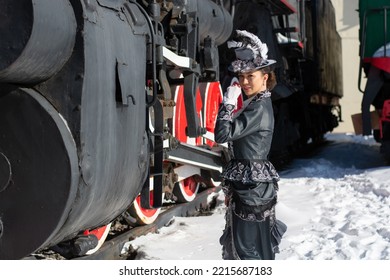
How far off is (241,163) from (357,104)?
23994 millimetres

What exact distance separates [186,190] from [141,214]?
4.25 feet

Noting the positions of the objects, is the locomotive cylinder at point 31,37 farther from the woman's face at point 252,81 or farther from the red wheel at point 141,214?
the red wheel at point 141,214

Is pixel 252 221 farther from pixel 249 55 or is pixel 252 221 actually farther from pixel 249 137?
pixel 249 55

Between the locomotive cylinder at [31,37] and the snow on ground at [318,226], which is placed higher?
the locomotive cylinder at [31,37]

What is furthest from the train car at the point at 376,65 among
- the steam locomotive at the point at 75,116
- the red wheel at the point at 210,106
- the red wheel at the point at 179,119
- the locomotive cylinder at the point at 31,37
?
the locomotive cylinder at the point at 31,37

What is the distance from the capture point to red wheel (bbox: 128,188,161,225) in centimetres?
459

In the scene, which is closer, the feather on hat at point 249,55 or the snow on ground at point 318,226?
the feather on hat at point 249,55

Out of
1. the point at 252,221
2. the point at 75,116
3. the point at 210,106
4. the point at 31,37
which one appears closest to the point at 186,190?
the point at 210,106

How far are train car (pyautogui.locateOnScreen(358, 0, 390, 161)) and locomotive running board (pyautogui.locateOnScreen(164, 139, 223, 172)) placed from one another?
3.56m

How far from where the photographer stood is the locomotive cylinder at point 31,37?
222cm

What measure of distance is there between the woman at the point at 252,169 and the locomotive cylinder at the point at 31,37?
84 centimetres

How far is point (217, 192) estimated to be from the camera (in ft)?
23.6

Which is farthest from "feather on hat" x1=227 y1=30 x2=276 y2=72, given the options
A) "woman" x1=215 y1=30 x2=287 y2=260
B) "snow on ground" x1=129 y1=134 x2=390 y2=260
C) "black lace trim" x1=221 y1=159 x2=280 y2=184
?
"snow on ground" x1=129 y1=134 x2=390 y2=260
